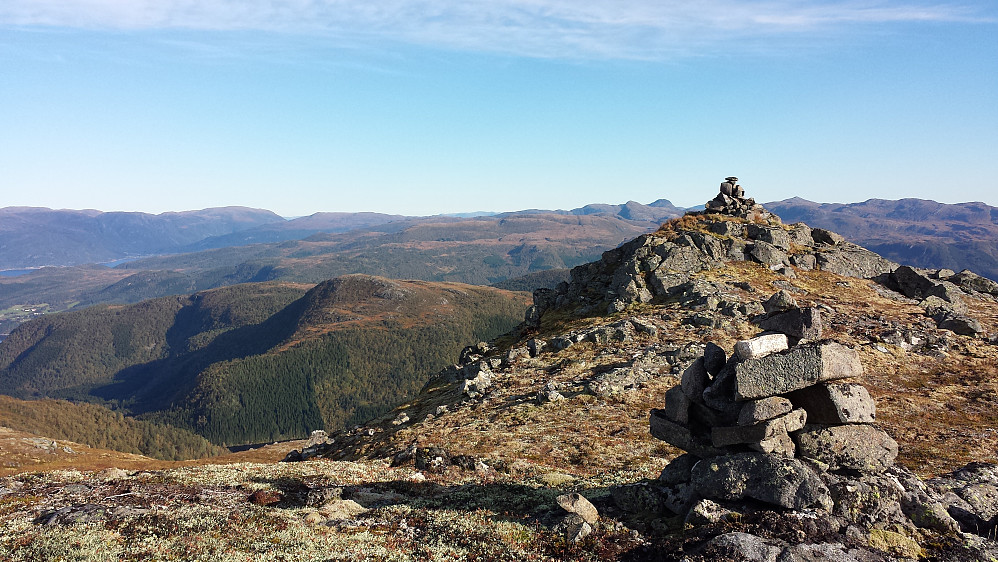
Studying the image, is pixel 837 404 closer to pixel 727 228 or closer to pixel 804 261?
pixel 804 261

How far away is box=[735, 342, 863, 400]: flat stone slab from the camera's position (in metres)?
17.5

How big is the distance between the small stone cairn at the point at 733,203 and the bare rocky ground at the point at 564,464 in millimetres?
18086

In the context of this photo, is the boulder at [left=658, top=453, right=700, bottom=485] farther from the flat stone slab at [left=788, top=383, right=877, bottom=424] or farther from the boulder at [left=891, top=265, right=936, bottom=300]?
the boulder at [left=891, top=265, right=936, bottom=300]

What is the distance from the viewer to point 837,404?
57.5 feet

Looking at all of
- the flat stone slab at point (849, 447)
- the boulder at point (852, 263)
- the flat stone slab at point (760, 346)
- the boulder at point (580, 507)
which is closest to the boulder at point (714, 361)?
the flat stone slab at point (760, 346)

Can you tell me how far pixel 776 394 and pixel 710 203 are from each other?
70017mm

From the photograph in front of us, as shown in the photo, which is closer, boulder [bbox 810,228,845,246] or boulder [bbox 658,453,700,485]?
boulder [bbox 658,453,700,485]

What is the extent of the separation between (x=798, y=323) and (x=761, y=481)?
897cm

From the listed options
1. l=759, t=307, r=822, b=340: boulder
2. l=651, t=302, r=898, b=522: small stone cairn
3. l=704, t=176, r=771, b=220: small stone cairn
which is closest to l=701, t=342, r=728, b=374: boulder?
l=651, t=302, r=898, b=522: small stone cairn

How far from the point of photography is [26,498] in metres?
21.4

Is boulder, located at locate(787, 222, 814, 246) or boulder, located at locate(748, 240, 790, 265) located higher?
boulder, located at locate(787, 222, 814, 246)

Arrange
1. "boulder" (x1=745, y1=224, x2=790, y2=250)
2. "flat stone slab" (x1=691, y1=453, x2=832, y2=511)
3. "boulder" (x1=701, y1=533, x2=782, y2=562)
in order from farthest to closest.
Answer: "boulder" (x1=745, y1=224, x2=790, y2=250), "flat stone slab" (x1=691, y1=453, x2=832, y2=511), "boulder" (x1=701, y1=533, x2=782, y2=562)

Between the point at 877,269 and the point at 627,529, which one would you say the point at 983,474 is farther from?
the point at 877,269

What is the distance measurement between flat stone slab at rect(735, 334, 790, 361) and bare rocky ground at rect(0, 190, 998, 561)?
6.10 metres
